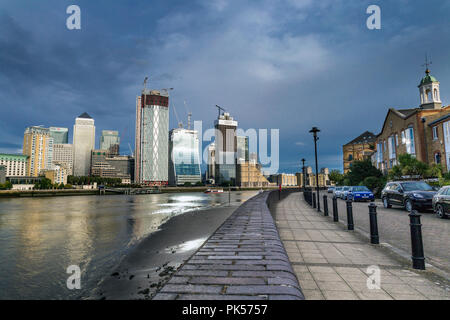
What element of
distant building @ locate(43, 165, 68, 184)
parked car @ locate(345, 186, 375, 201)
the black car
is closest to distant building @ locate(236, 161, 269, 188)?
distant building @ locate(43, 165, 68, 184)

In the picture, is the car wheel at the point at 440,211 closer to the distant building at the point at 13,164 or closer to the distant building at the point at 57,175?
the distant building at the point at 57,175

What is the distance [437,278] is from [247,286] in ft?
12.9

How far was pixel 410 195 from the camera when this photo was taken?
14.5 m

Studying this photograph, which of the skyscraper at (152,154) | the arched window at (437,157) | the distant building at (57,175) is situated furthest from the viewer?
the skyscraper at (152,154)

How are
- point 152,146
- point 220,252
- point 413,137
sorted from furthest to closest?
1. point 152,146
2. point 413,137
3. point 220,252

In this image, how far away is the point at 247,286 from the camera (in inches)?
97.5

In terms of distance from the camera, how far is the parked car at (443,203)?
11414mm

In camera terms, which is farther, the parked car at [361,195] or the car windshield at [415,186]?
the parked car at [361,195]

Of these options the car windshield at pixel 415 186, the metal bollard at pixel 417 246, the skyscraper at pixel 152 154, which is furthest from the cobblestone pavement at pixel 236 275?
the skyscraper at pixel 152 154

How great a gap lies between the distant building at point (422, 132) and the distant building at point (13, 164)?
218 metres

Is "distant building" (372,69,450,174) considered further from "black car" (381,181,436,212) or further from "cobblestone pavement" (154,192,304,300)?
"cobblestone pavement" (154,192,304,300)

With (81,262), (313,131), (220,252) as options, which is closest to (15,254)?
(81,262)

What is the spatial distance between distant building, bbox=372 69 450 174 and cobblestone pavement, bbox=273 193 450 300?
104 feet
